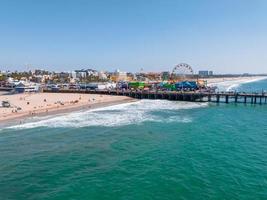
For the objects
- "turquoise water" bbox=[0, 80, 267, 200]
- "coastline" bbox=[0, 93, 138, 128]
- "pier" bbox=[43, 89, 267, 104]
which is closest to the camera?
"turquoise water" bbox=[0, 80, 267, 200]

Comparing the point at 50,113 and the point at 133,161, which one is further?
the point at 50,113

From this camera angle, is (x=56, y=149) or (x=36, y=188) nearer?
(x=36, y=188)

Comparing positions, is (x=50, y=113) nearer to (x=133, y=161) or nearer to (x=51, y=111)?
(x=51, y=111)

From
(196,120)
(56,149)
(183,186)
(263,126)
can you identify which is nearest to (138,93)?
(196,120)

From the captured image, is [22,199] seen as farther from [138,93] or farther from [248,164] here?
[138,93]

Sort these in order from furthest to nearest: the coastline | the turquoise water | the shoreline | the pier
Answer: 1. the pier
2. the coastline
3. the shoreline
4. the turquoise water

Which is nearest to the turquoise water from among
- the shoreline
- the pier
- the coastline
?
the shoreline

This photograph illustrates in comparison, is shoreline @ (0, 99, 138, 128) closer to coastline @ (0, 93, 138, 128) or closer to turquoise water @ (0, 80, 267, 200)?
coastline @ (0, 93, 138, 128)

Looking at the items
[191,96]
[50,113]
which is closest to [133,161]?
[50,113]
